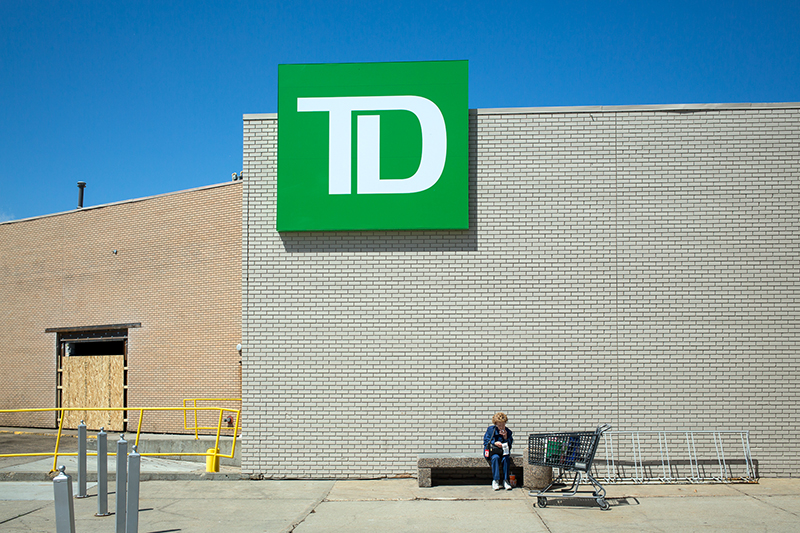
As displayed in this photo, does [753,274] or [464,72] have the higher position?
[464,72]

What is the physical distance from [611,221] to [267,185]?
582cm

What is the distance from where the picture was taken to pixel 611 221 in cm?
1017

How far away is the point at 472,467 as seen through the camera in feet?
30.7

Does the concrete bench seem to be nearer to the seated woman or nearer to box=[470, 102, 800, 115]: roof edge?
the seated woman

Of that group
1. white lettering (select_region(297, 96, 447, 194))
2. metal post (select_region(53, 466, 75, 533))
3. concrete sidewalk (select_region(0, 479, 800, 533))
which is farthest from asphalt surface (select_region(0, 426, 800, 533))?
white lettering (select_region(297, 96, 447, 194))

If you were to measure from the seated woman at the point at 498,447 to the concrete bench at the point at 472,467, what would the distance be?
19 centimetres

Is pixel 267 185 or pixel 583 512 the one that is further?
pixel 267 185

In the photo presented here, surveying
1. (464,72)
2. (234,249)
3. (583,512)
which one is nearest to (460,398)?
(583,512)

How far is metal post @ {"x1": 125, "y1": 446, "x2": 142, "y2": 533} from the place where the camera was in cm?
657

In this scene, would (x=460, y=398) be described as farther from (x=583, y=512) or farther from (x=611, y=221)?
(x=611, y=221)

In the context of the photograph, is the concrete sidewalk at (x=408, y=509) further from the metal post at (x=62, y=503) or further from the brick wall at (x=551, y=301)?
the metal post at (x=62, y=503)

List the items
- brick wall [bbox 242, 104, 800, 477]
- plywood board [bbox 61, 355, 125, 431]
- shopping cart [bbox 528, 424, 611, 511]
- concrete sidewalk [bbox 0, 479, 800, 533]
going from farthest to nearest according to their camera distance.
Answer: plywood board [bbox 61, 355, 125, 431] → brick wall [bbox 242, 104, 800, 477] → shopping cart [bbox 528, 424, 611, 511] → concrete sidewalk [bbox 0, 479, 800, 533]

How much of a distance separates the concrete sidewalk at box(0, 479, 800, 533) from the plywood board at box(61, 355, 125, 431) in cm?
896

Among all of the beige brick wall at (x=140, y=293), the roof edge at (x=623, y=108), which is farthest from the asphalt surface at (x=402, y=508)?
the beige brick wall at (x=140, y=293)
